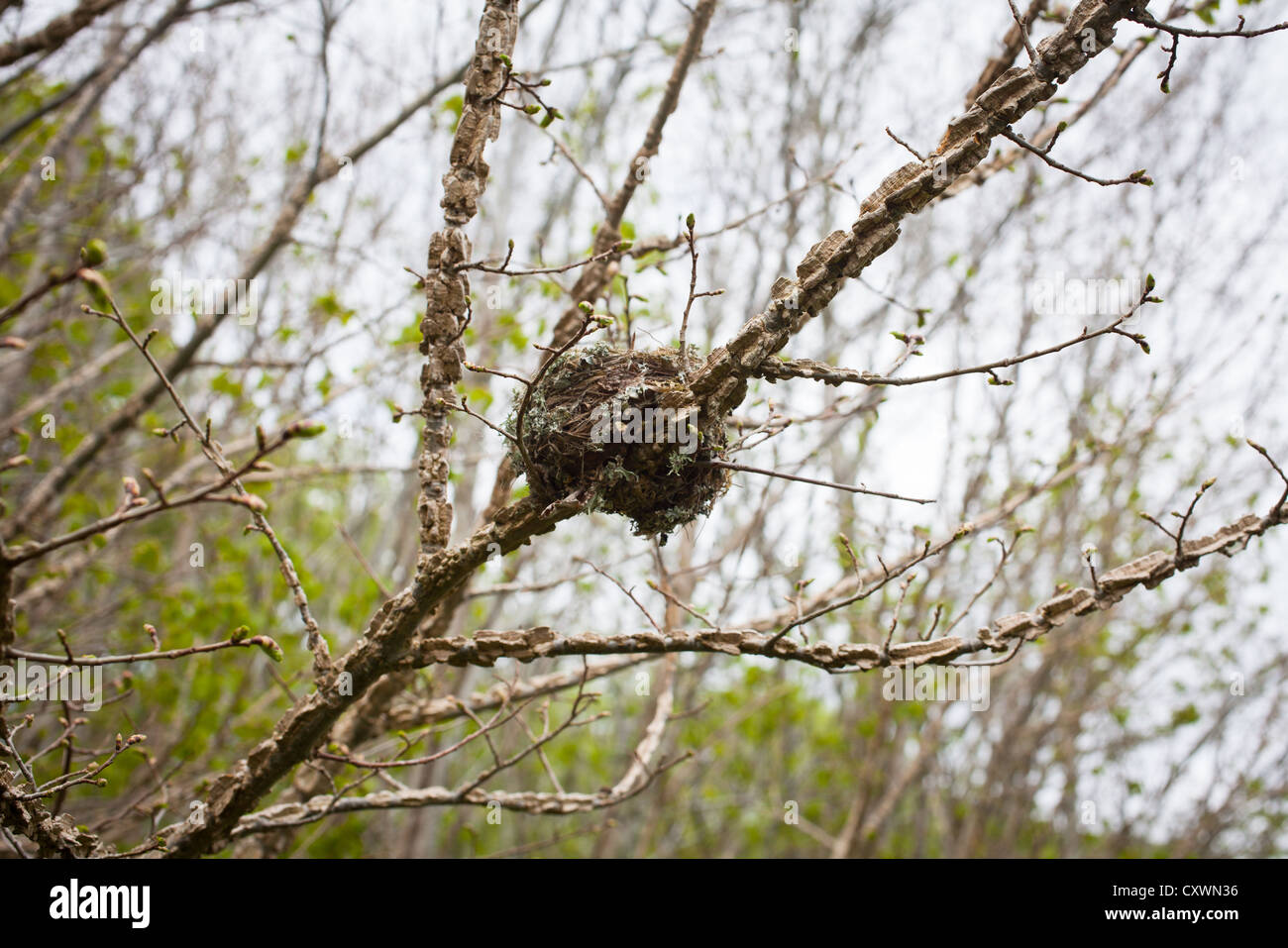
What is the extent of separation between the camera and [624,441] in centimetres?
225

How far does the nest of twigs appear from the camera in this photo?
2264mm

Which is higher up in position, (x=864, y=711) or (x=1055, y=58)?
(x=1055, y=58)

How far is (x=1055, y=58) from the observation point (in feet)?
6.47

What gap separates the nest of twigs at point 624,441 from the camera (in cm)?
226

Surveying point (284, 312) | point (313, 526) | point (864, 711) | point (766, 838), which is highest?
point (284, 312)

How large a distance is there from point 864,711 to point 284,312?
6044 millimetres

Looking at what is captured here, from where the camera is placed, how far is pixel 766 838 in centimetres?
991
